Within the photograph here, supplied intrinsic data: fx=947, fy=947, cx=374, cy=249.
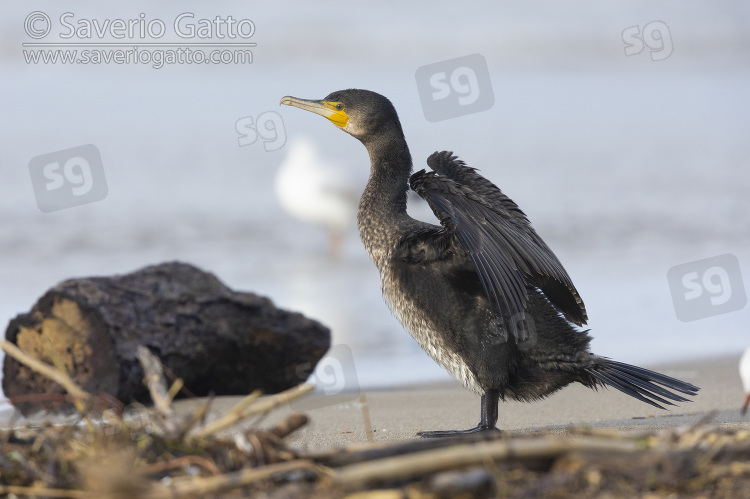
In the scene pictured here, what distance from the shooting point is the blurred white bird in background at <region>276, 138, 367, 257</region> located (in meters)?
12.0

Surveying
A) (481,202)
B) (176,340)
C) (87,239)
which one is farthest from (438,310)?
(87,239)

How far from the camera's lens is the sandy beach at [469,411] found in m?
4.58

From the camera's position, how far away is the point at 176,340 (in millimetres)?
5543

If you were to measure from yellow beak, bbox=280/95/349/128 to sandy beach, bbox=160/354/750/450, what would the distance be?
1601mm

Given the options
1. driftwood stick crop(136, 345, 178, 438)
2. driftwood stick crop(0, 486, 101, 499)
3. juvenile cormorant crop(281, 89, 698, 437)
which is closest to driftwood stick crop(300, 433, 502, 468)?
driftwood stick crop(136, 345, 178, 438)

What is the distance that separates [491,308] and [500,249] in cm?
34

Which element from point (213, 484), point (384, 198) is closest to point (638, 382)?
point (384, 198)

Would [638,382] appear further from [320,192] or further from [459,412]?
[320,192]

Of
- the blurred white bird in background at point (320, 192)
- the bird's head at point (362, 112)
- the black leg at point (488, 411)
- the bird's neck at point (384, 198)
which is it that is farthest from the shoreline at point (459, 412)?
the blurred white bird in background at point (320, 192)

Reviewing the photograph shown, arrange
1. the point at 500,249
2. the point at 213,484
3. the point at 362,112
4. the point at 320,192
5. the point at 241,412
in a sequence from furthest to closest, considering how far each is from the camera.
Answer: the point at 320,192 < the point at 362,112 < the point at 500,249 < the point at 241,412 < the point at 213,484

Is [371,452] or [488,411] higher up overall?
[371,452]

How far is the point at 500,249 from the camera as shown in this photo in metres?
4.13

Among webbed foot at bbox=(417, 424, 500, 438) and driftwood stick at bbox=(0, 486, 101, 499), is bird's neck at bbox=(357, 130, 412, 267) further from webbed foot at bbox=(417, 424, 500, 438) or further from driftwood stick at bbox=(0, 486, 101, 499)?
driftwood stick at bbox=(0, 486, 101, 499)

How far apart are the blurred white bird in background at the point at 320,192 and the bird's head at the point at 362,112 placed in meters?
5.96
